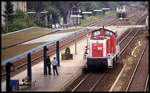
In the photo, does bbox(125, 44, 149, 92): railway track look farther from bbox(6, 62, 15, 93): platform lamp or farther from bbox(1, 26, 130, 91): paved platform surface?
bbox(6, 62, 15, 93): platform lamp

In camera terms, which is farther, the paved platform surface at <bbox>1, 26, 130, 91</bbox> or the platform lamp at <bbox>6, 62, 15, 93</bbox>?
the paved platform surface at <bbox>1, 26, 130, 91</bbox>

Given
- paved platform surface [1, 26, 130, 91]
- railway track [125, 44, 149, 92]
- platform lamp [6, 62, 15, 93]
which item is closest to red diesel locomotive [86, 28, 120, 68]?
paved platform surface [1, 26, 130, 91]

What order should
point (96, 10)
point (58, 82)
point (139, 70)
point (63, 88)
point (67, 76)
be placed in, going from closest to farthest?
point (63, 88) → point (58, 82) → point (67, 76) → point (139, 70) → point (96, 10)

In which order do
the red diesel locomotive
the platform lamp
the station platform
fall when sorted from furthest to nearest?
the red diesel locomotive → the station platform → the platform lamp

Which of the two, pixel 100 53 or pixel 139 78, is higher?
pixel 100 53

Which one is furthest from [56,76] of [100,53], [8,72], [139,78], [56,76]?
[8,72]

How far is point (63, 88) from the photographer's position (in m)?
16.9

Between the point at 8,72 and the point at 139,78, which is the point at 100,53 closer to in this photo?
the point at 139,78

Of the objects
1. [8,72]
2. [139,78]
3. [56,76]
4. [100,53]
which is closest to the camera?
[8,72]

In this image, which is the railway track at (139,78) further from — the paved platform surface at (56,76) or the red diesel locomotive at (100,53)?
the paved platform surface at (56,76)

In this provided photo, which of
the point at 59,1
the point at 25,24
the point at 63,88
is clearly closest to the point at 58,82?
the point at 63,88

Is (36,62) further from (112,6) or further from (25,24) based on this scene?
(112,6)

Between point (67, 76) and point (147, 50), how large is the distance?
42.7ft

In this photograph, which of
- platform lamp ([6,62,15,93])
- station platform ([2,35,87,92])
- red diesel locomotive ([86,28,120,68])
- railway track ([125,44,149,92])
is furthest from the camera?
red diesel locomotive ([86,28,120,68])
